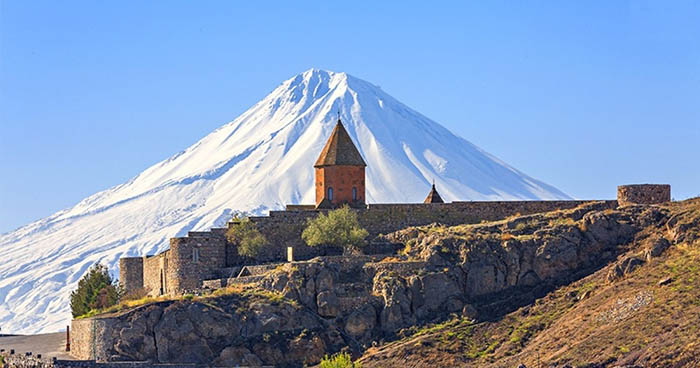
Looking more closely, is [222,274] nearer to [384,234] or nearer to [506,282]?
[384,234]

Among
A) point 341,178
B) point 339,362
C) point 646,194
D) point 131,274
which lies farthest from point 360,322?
point 131,274

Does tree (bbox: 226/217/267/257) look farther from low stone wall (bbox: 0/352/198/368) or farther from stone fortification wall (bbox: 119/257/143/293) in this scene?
low stone wall (bbox: 0/352/198/368)

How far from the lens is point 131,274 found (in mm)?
98250

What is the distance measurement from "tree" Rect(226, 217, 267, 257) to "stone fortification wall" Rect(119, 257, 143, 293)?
11.6m

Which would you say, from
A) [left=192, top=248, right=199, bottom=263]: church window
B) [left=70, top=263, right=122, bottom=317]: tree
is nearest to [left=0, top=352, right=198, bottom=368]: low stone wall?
[left=192, top=248, right=199, bottom=263]: church window

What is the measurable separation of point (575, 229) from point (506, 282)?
16.8 ft

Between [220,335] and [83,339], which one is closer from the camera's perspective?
[220,335]

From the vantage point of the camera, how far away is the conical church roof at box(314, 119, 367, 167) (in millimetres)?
91875

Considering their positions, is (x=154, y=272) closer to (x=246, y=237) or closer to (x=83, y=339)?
(x=246, y=237)

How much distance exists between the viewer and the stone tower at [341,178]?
91.9m

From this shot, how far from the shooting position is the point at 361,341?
257 feet

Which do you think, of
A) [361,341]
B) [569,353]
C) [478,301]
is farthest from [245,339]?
[569,353]

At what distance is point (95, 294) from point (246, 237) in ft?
42.3

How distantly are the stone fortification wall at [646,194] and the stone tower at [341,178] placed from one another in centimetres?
1548
